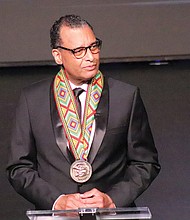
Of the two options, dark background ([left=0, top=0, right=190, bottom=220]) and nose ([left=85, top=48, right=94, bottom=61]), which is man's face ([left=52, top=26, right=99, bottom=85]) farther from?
dark background ([left=0, top=0, right=190, bottom=220])

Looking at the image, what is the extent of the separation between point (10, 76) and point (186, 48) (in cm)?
101

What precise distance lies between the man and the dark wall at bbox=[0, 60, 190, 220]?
1895 millimetres

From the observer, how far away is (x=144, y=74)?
4258 mm

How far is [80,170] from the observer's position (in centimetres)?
220

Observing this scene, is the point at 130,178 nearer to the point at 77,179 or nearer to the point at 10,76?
the point at 77,179

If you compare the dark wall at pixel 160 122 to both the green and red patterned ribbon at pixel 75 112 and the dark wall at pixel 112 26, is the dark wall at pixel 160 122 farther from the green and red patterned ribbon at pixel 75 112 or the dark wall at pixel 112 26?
the green and red patterned ribbon at pixel 75 112

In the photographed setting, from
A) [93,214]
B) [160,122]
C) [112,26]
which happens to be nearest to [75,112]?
[93,214]

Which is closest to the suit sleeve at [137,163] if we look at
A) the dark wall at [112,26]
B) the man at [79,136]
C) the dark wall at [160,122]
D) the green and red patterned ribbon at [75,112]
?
the man at [79,136]

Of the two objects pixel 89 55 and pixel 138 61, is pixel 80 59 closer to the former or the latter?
pixel 89 55

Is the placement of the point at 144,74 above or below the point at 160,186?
above

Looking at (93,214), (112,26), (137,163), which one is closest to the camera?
(93,214)

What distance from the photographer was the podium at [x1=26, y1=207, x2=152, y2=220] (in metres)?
1.90

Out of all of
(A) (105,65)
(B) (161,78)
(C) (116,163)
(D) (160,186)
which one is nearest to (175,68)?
(B) (161,78)

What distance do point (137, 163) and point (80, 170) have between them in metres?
0.20
